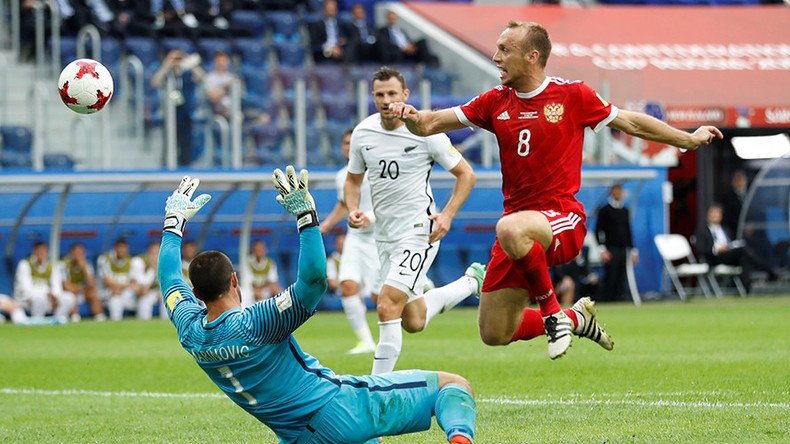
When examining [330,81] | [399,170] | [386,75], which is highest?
[330,81]

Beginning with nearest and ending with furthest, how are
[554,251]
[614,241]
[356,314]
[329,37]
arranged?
[554,251], [356,314], [614,241], [329,37]

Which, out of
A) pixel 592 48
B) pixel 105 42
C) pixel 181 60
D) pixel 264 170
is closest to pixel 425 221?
pixel 264 170

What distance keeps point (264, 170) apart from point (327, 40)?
6.28m

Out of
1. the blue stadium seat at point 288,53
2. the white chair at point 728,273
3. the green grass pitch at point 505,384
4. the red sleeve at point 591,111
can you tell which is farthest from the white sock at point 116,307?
the red sleeve at point 591,111

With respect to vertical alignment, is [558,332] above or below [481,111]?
below

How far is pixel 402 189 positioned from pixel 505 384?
6.06 feet

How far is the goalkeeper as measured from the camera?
21.1 feet

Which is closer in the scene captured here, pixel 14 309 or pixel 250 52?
pixel 14 309

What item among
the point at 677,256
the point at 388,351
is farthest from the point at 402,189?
the point at 677,256

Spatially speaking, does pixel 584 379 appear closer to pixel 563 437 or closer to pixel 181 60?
pixel 563 437

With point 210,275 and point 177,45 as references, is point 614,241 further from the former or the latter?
point 210,275

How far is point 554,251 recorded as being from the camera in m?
8.73

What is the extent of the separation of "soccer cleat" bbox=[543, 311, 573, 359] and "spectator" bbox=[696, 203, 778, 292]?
18.1m

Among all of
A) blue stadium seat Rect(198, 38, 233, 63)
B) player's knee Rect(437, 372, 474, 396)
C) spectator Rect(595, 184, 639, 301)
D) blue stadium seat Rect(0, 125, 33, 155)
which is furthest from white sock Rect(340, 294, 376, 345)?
blue stadium seat Rect(198, 38, 233, 63)
